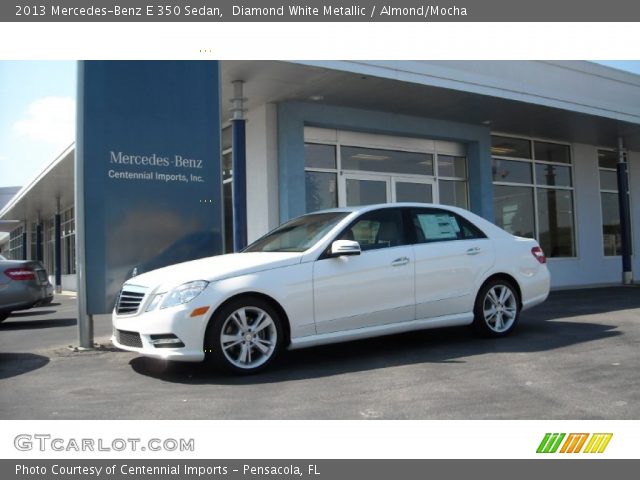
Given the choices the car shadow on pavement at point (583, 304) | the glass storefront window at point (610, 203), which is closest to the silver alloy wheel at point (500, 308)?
the car shadow on pavement at point (583, 304)

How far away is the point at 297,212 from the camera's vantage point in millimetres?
11055

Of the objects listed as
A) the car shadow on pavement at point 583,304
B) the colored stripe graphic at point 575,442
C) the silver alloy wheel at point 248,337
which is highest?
the silver alloy wheel at point 248,337

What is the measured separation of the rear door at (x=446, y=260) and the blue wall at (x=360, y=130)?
463 cm

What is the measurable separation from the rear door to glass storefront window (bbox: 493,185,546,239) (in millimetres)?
7907

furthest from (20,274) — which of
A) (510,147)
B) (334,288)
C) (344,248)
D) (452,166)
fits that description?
(510,147)

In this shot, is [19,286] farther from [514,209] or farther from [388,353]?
[514,209]

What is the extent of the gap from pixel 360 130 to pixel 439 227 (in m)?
5.85

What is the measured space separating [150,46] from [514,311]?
4.67 m

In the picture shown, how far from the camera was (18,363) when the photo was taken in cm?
632

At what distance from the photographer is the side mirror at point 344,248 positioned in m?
5.62

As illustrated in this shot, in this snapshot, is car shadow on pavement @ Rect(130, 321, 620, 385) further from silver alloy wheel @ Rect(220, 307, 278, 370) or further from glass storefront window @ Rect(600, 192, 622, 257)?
glass storefront window @ Rect(600, 192, 622, 257)

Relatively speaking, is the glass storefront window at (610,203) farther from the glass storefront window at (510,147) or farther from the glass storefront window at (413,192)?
the glass storefront window at (413,192)

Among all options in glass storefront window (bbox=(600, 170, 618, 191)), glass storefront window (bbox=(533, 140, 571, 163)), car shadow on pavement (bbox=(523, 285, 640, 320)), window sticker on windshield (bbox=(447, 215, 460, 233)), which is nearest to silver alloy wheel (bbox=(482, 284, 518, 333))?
window sticker on windshield (bbox=(447, 215, 460, 233))

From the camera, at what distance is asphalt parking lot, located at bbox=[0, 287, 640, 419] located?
411 centimetres
